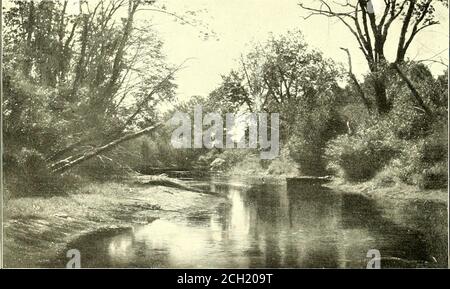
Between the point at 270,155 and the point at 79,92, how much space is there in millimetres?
2274

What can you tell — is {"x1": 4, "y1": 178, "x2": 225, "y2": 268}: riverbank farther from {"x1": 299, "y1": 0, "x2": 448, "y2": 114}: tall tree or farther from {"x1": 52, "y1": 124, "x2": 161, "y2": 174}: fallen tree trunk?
{"x1": 299, "y1": 0, "x2": 448, "y2": 114}: tall tree

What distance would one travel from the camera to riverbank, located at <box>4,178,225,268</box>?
16.5 ft

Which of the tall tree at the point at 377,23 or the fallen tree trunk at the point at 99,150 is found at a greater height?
the tall tree at the point at 377,23

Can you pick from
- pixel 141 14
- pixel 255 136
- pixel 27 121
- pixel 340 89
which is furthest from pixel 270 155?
pixel 27 121

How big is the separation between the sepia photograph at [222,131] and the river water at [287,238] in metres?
0.02

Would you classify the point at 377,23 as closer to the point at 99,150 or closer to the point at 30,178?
the point at 99,150

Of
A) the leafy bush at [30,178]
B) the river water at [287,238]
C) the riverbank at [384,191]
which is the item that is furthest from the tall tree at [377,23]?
the leafy bush at [30,178]

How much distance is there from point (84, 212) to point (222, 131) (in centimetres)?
171

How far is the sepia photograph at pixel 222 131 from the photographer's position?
5.12 metres

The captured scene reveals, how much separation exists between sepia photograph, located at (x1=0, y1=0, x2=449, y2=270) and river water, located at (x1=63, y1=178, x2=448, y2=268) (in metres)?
0.02

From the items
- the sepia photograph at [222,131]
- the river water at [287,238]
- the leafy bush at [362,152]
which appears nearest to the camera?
the river water at [287,238]

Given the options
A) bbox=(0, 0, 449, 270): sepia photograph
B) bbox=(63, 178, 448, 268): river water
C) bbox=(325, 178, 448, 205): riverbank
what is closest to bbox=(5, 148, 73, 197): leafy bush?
bbox=(0, 0, 449, 270): sepia photograph

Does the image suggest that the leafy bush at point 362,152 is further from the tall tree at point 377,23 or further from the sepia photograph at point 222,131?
the tall tree at point 377,23

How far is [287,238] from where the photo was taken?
5109mm
